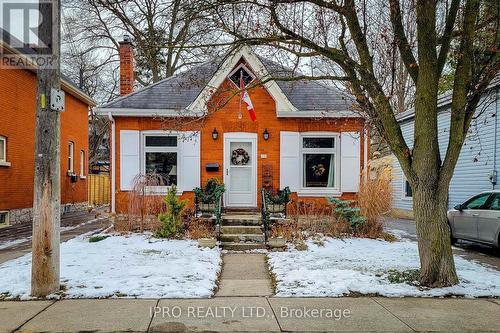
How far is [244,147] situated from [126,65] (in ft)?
19.2

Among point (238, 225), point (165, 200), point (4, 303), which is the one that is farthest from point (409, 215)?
point (4, 303)

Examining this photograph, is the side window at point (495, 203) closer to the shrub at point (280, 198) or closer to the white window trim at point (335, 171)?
the white window trim at point (335, 171)

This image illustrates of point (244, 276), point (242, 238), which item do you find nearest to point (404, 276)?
point (244, 276)

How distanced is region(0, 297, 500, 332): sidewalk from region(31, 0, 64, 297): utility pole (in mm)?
473

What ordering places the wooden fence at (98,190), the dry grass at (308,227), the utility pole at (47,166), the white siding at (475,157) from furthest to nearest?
the wooden fence at (98,190), the white siding at (475,157), the dry grass at (308,227), the utility pole at (47,166)

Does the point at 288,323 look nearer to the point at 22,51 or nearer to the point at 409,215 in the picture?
the point at 22,51

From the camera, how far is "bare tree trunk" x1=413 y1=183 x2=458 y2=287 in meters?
6.59

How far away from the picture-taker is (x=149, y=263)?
7945 millimetres

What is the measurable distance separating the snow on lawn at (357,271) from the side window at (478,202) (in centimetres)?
184

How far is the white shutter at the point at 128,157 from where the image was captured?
13469 mm

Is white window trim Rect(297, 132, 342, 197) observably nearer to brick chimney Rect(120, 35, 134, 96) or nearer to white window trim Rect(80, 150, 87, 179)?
brick chimney Rect(120, 35, 134, 96)

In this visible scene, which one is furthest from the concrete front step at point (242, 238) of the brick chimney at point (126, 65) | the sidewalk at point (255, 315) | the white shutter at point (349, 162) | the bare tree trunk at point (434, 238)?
the brick chimney at point (126, 65)

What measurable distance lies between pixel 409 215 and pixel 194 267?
47.1 ft

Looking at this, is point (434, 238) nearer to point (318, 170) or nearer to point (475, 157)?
point (475, 157)
